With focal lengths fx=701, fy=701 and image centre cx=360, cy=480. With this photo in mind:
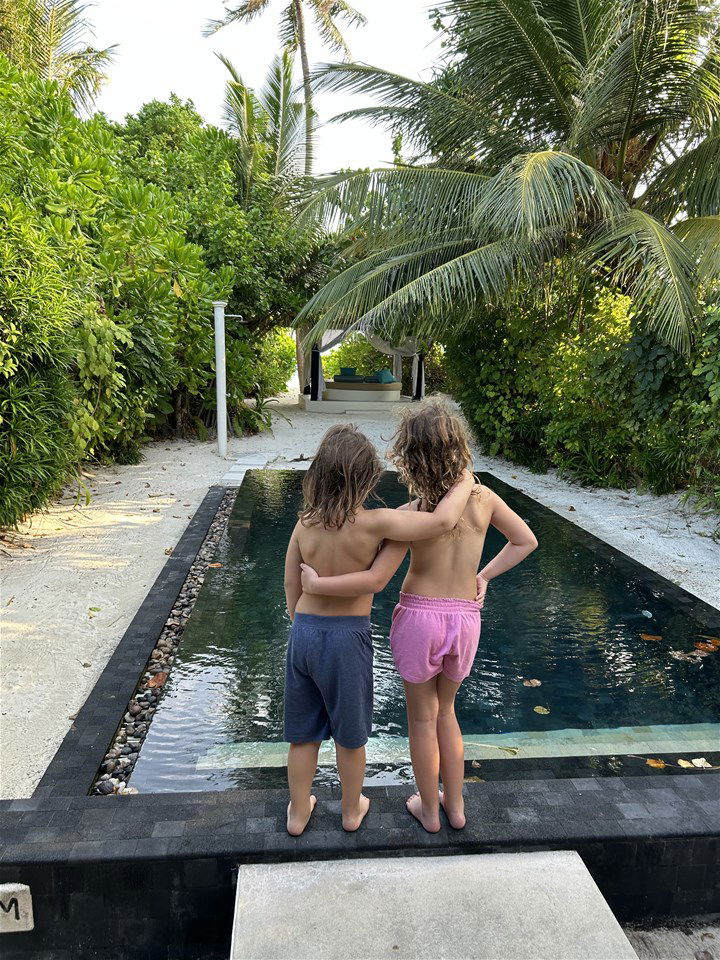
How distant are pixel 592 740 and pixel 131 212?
7.12 m

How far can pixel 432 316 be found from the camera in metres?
7.75

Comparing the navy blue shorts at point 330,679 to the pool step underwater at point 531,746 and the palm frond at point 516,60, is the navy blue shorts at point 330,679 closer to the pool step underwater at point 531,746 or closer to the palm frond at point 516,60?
the pool step underwater at point 531,746

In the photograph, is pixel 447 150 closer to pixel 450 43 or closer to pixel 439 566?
pixel 450 43

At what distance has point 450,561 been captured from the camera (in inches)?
75.2

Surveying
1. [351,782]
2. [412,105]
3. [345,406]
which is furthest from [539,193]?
[345,406]

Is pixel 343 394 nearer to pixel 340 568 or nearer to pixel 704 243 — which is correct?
pixel 704 243

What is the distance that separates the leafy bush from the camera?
1852 cm

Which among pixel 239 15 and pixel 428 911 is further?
pixel 239 15

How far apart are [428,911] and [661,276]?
228 inches

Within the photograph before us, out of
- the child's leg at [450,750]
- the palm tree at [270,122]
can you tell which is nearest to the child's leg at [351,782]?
the child's leg at [450,750]

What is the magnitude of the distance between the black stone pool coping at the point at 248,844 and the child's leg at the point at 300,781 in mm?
46

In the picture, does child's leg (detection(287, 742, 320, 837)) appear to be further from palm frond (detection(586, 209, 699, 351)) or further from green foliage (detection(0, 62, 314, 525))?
palm frond (detection(586, 209, 699, 351))

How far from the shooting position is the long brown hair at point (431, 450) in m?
1.87

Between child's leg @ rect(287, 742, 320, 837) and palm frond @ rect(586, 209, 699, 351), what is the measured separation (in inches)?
200
